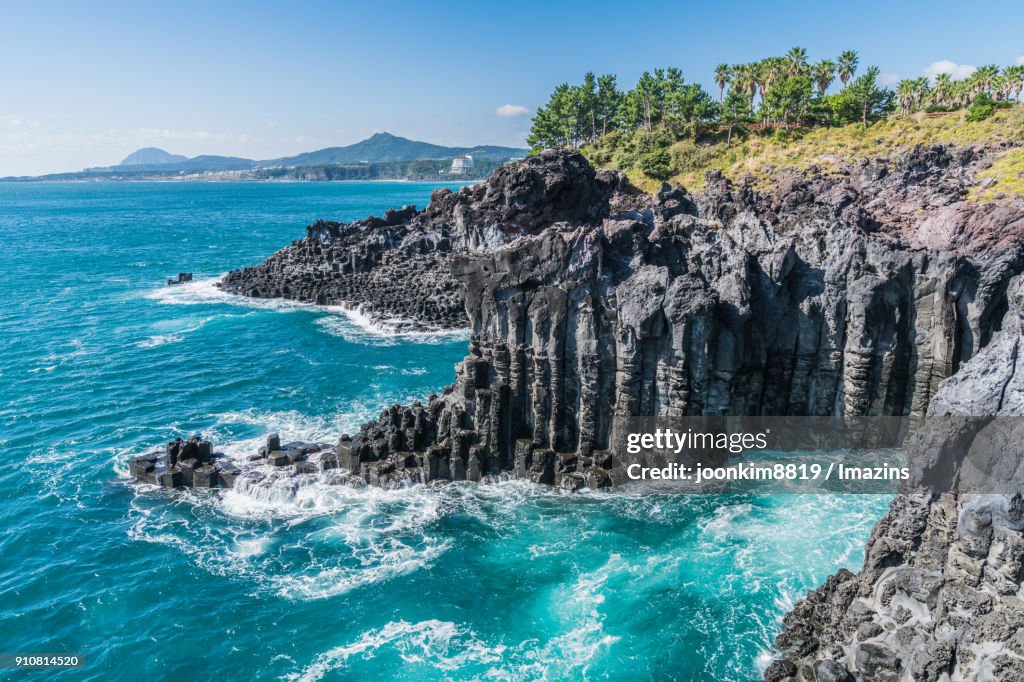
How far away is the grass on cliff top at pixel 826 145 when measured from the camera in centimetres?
9281

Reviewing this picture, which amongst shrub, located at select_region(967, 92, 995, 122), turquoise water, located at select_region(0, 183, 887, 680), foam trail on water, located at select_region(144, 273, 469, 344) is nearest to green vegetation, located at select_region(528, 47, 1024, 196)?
shrub, located at select_region(967, 92, 995, 122)

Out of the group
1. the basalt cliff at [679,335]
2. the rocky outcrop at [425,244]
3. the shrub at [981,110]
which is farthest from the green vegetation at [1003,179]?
the rocky outcrop at [425,244]

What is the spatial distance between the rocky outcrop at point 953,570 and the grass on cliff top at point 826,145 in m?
75.6

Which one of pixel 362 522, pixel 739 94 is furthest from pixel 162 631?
pixel 739 94

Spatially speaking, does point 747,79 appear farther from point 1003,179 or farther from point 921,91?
point 1003,179

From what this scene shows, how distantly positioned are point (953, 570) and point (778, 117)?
114554mm

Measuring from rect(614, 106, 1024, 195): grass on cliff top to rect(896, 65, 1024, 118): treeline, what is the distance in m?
7.44

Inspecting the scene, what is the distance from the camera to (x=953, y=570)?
20.0 metres

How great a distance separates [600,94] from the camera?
139 meters

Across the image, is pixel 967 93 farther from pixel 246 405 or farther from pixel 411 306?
pixel 246 405

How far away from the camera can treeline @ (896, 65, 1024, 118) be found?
106188mm
